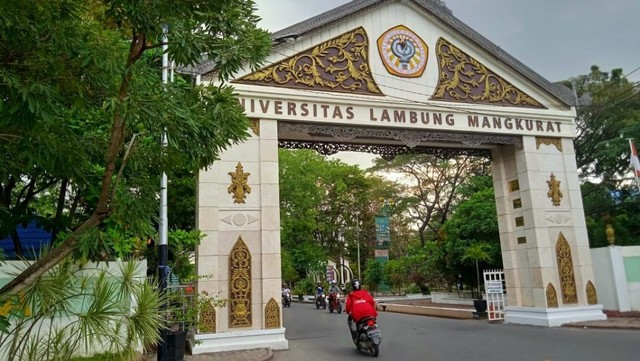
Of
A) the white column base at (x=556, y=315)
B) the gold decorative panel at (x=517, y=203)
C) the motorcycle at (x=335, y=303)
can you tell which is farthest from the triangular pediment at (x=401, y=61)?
the motorcycle at (x=335, y=303)

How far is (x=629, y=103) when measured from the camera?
68.7 feet

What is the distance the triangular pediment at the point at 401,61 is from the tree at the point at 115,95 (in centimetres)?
479

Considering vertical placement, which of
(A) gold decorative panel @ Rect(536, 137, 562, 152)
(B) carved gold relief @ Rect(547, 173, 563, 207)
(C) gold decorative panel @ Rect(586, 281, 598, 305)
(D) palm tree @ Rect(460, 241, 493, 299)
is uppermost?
(A) gold decorative panel @ Rect(536, 137, 562, 152)

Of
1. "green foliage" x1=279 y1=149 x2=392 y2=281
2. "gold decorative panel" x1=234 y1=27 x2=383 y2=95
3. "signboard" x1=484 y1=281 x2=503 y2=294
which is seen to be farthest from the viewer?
"green foliage" x1=279 y1=149 x2=392 y2=281

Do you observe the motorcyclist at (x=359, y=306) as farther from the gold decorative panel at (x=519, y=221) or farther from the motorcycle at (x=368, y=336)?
the gold decorative panel at (x=519, y=221)

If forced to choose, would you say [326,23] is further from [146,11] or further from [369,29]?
[146,11]

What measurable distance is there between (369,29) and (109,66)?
24.8 feet

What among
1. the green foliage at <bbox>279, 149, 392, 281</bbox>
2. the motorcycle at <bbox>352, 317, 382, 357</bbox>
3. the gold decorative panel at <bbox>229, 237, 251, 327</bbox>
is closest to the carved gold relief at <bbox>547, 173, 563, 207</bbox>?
the motorcycle at <bbox>352, 317, 382, 357</bbox>

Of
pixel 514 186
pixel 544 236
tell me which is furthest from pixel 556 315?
pixel 514 186

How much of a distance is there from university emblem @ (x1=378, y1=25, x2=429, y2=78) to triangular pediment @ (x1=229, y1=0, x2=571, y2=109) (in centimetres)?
2

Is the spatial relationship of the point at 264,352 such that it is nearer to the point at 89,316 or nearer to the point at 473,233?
the point at 89,316

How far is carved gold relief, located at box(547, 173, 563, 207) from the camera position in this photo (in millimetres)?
10758

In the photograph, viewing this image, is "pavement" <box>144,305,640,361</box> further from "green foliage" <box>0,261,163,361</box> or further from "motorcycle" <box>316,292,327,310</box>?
"motorcycle" <box>316,292,327,310</box>

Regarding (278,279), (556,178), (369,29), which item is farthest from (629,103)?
(278,279)
